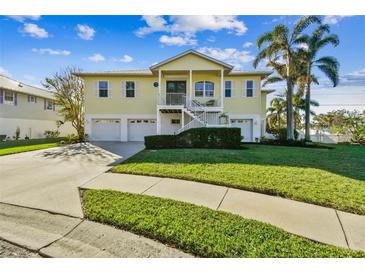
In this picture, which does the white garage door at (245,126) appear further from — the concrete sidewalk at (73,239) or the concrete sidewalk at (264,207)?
the concrete sidewalk at (73,239)

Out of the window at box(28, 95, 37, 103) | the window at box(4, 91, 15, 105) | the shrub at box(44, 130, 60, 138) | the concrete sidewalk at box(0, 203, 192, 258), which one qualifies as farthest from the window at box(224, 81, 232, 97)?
the window at box(28, 95, 37, 103)

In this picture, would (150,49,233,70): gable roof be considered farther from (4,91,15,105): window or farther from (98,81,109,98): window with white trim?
(4,91,15,105): window

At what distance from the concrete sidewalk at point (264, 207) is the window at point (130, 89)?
41.9 feet

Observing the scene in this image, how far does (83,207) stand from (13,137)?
2152 cm

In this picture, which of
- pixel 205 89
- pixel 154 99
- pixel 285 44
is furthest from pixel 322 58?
pixel 154 99

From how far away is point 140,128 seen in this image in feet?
58.3

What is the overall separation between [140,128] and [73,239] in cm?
1509

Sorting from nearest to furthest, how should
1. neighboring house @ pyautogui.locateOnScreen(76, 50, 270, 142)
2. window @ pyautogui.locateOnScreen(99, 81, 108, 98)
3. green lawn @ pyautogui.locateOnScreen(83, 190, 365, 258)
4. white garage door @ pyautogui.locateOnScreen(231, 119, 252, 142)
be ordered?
green lawn @ pyautogui.locateOnScreen(83, 190, 365, 258), neighboring house @ pyautogui.locateOnScreen(76, 50, 270, 142), white garage door @ pyautogui.locateOnScreen(231, 119, 252, 142), window @ pyautogui.locateOnScreen(99, 81, 108, 98)

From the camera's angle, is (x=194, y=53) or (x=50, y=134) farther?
(x=50, y=134)

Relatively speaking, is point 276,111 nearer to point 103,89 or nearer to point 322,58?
point 322,58

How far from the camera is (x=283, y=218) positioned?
3.52m

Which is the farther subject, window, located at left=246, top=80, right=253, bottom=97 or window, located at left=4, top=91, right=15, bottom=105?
window, located at left=4, top=91, right=15, bottom=105

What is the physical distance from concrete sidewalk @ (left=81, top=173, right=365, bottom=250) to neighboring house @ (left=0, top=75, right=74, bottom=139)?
20.2 metres

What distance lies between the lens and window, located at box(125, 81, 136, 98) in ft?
57.8
